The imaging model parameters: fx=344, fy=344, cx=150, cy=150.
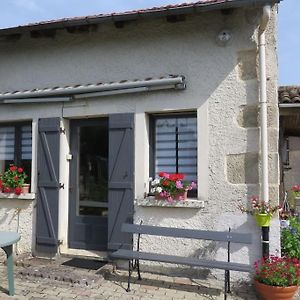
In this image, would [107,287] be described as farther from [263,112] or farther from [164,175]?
[263,112]

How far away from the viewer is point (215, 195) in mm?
4691

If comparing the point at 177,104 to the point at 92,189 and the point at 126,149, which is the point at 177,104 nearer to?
the point at 126,149

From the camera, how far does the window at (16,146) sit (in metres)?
6.01

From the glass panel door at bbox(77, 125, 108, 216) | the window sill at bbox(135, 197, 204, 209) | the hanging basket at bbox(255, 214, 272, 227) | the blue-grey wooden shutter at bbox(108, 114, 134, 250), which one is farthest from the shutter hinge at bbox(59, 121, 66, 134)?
the hanging basket at bbox(255, 214, 272, 227)

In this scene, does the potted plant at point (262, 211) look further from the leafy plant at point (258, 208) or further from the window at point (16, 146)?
the window at point (16, 146)

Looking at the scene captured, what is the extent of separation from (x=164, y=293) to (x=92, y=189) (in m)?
2.16

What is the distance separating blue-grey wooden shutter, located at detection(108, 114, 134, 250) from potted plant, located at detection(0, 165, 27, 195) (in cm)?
162

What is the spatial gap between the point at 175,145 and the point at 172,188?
722 millimetres

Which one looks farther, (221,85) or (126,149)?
(126,149)

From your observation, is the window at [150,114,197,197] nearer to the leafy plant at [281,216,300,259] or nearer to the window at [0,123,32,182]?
the leafy plant at [281,216,300,259]

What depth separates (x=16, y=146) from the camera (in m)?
6.08

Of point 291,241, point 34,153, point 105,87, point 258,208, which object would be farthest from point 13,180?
point 291,241

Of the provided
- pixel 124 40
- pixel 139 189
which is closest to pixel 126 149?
pixel 139 189

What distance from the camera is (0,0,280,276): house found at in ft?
15.1
